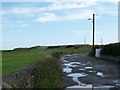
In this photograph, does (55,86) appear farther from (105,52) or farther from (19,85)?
(105,52)

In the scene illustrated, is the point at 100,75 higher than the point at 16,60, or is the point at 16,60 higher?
the point at 100,75

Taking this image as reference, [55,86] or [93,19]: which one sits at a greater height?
[93,19]

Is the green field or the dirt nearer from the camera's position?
the dirt

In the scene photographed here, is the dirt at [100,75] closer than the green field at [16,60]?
Yes

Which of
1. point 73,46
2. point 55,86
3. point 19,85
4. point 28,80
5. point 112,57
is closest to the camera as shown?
point 19,85

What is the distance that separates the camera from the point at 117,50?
36.3 metres

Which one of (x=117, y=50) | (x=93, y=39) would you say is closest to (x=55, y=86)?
(x=117, y=50)

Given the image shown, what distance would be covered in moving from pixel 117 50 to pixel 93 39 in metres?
23.1

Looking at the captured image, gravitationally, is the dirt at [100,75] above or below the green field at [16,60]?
above

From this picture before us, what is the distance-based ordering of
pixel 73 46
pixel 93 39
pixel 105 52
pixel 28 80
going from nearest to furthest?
pixel 28 80 < pixel 105 52 < pixel 93 39 < pixel 73 46

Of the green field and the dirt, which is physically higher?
the dirt

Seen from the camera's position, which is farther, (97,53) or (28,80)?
(97,53)

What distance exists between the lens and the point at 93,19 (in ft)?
196

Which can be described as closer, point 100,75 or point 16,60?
point 100,75
